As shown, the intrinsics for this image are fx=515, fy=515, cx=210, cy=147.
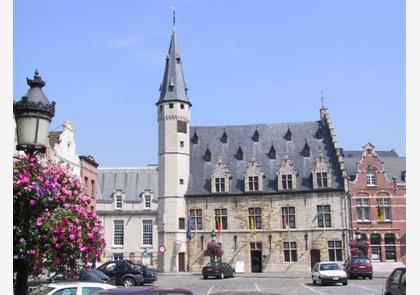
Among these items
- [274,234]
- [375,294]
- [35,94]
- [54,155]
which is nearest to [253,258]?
[274,234]

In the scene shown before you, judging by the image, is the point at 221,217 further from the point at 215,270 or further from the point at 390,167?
the point at 390,167

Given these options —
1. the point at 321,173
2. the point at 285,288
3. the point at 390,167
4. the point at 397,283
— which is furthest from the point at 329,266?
the point at 390,167

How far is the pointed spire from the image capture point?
52219 millimetres

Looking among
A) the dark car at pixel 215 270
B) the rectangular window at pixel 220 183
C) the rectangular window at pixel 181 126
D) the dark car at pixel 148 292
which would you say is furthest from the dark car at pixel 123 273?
the rectangular window at pixel 181 126

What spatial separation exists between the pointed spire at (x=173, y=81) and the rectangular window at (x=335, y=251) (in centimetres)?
1991

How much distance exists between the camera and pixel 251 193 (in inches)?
1966

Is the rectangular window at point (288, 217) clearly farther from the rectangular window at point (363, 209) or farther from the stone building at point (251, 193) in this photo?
the rectangular window at point (363, 209)

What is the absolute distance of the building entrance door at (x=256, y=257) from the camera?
4847 centimetres

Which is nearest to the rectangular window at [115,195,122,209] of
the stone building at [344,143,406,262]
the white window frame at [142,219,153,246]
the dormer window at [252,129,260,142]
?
the white window frame at [142,219,153,246]

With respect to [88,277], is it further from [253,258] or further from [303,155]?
[303,155]

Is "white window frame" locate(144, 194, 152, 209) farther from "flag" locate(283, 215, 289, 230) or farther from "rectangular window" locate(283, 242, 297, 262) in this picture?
"rectangular window" locate(283, 242, 297, 262)

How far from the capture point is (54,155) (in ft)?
117
